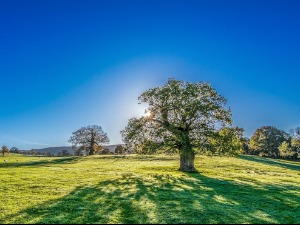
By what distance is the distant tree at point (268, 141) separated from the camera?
4948 inches

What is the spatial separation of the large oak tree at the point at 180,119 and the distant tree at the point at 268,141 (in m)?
92.9

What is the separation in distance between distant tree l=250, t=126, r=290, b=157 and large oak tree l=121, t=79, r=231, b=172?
92.9 metres

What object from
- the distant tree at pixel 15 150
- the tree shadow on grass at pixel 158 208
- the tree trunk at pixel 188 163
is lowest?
the tree shadow on grass at pixel 158 208

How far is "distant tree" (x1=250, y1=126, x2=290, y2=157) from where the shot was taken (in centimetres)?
12569

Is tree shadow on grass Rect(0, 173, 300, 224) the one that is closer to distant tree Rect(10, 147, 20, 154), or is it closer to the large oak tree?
the large oak tree

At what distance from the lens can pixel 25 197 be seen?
722 inches

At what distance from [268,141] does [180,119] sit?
10057cm

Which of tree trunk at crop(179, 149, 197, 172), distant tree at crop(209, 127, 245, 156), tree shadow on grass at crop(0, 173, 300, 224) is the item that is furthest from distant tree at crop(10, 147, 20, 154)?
tree shadow on grass at crop(0, 173, 300, 224)

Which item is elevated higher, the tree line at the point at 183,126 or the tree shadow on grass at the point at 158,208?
the tree line at the point at 183,126

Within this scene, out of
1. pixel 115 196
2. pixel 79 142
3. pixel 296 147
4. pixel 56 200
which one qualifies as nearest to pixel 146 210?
pixel 115 196

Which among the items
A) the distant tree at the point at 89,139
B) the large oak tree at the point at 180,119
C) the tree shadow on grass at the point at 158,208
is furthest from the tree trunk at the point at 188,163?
the distant tree at the point at 89,139

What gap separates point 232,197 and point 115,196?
8701 millimetres

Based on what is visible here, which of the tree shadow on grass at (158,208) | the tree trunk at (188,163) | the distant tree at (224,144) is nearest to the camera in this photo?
the tree shadow on grass at (158,208)

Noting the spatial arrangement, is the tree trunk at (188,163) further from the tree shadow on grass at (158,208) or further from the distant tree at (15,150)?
the distant tree at (15,150)
